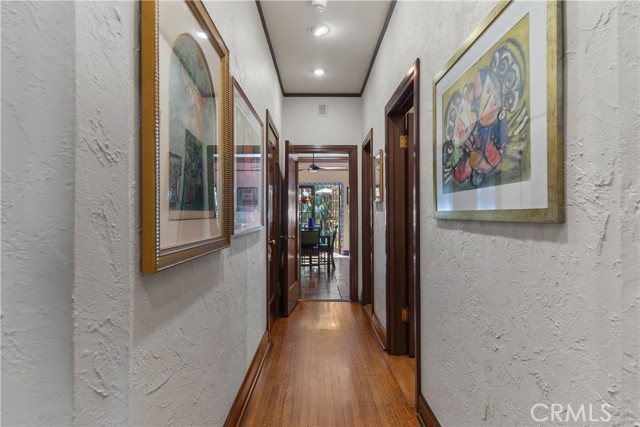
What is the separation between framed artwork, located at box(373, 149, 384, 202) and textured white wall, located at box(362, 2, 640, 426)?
153 centimetres

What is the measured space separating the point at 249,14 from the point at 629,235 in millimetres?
2305

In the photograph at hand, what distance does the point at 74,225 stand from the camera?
588 mm

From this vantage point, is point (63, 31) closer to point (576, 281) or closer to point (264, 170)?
point (576, 281)

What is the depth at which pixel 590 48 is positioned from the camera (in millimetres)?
703

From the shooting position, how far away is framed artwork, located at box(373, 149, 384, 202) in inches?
115

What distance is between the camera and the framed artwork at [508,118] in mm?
803

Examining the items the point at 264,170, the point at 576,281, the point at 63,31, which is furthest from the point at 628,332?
the point at 264,170

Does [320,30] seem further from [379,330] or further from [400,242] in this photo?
[379,330]

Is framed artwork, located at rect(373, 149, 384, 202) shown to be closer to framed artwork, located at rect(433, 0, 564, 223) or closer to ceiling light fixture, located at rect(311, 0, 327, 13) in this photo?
ceiling light fixture, located at rect(311, 0, 327, 13)

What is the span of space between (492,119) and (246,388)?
1937 millimetres

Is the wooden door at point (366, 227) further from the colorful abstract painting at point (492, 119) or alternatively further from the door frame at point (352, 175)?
the colorful abstract painting at point (492, 119)

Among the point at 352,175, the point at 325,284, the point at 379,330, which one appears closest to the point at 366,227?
the point at 352,175

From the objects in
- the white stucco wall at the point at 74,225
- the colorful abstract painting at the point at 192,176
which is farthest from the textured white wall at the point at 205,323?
the colorful abstract painting at the point at 192,176

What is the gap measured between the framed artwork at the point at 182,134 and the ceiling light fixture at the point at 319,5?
3.91 feet
